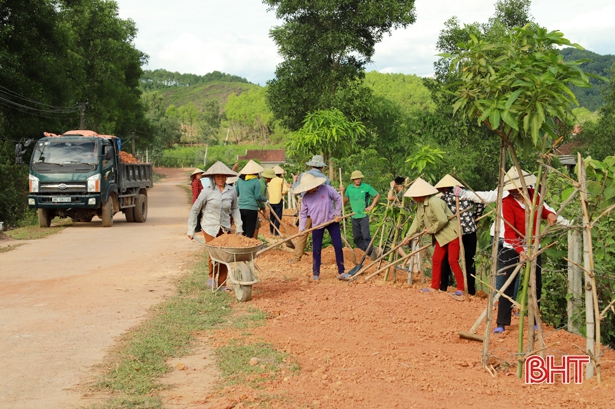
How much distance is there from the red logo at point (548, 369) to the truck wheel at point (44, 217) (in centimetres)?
1717

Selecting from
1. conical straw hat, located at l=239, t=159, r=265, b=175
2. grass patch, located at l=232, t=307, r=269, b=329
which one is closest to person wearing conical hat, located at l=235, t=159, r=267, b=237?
conical straw hat, located at l=239, t=159, r=265, b=175

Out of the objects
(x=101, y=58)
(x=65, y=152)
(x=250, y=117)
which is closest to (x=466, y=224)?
(x=65, y=152)

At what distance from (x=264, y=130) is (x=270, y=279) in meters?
126

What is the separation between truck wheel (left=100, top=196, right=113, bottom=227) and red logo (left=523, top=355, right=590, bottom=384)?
16459 mm

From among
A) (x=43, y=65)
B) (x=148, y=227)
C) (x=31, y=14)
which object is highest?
(x=31, y=14)

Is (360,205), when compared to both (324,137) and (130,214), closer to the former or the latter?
(324,137)

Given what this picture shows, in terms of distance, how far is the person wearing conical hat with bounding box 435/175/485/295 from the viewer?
1032 centimetres

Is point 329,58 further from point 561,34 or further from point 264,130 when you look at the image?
point 264,130

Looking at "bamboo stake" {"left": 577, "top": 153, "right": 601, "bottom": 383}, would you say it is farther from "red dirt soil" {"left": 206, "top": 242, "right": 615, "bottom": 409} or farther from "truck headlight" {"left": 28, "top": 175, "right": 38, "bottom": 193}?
"truck headlight" {"left": 28, "top": 175, "right": 38, "bottom": 193}

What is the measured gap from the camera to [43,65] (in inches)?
1129

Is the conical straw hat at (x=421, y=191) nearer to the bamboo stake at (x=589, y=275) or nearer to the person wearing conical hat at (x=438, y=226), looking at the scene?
the person wearing conical hat at (x=438, y=226)

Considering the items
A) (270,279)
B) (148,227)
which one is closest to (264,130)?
(148,227)

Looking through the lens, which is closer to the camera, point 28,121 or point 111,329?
point 111,329

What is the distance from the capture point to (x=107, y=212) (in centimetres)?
2073
